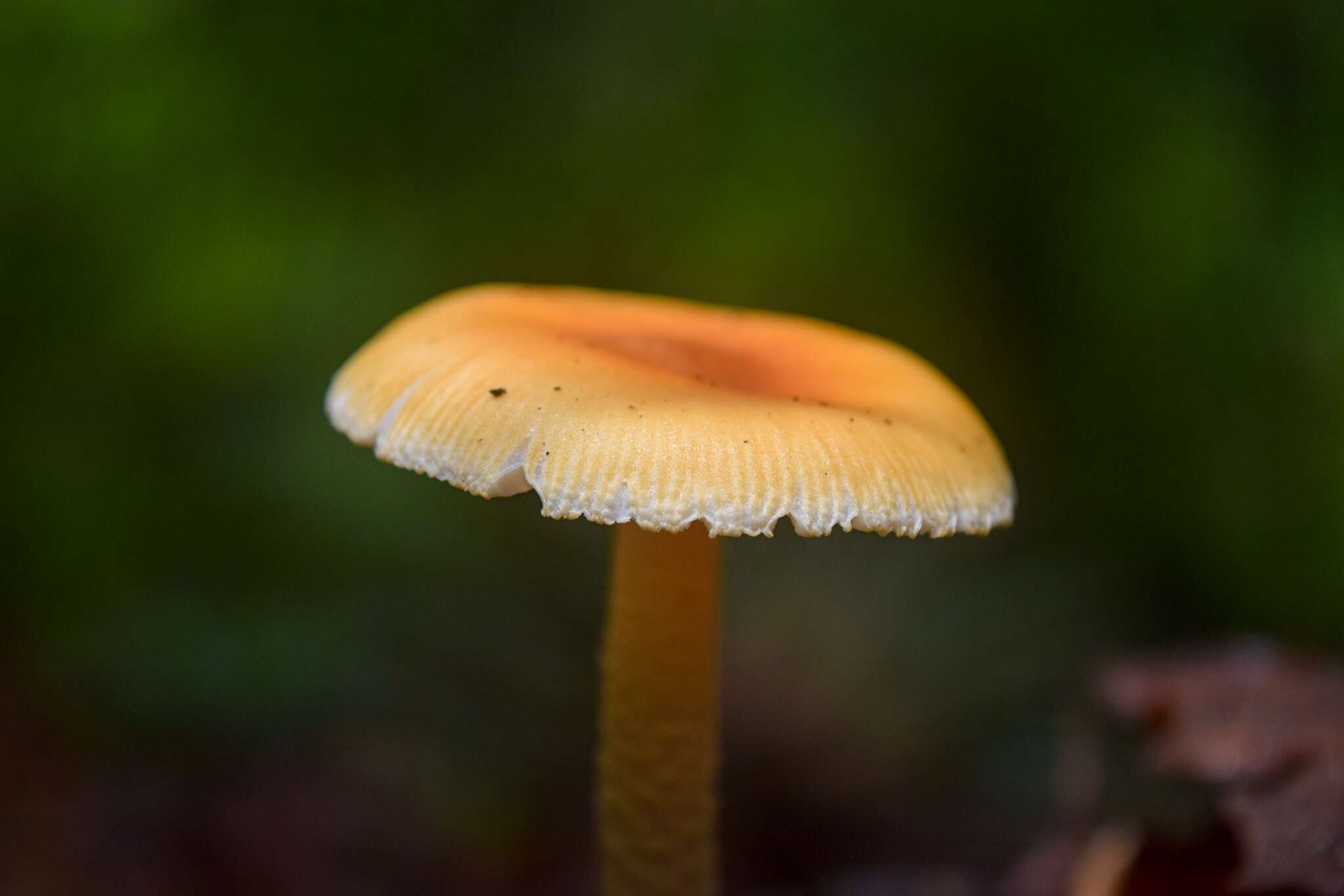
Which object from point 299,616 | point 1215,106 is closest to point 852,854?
point 299,616

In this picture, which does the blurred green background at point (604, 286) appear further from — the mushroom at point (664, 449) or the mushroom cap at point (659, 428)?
the mushroom cap at point (659, 428)

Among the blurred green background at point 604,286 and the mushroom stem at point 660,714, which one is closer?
the mushroom stem at point 660,714

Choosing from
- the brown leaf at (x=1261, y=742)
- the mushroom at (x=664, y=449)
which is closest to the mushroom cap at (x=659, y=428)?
the mushroom at (x=664, y=449)

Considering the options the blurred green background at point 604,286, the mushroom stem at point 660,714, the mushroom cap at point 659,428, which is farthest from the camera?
the blurred green background at point 604,286

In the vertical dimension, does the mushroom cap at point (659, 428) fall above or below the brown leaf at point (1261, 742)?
above

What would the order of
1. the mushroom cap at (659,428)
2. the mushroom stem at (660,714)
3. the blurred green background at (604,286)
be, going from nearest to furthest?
the mushroom cap at (659,428) < the mushroom stem at (660,714) < the blurred green background at (604,286)

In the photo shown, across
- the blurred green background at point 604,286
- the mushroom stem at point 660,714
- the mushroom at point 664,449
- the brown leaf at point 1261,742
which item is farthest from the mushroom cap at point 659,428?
the blurred green background at point 604,286

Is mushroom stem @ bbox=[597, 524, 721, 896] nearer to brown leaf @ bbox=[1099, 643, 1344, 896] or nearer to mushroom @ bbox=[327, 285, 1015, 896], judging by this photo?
mushroom @ bbox=[327, 285, 1015, 896]

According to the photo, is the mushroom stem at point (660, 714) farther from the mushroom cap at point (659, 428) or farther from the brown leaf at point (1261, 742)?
the brown leaf at point (1261, 742)
